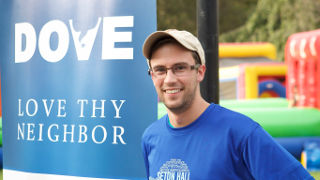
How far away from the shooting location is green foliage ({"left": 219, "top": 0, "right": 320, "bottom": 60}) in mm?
26188

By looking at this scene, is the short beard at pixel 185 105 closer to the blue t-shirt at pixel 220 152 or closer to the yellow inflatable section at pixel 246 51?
the blue t-shirt at pixel 220 152

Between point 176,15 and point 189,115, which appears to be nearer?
point 189,115

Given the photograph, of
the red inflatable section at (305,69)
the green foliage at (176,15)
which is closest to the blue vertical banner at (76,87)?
the red inflatable section at (305,69)

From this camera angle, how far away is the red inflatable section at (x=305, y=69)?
396 inches

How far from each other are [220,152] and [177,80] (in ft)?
0.96

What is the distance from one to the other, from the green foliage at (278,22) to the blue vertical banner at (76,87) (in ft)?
78.8

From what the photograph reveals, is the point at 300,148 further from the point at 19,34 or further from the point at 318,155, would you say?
the point at 19,34

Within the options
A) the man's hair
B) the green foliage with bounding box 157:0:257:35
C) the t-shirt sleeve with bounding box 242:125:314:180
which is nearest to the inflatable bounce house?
the green foliage with bounding box 157:0:257:35

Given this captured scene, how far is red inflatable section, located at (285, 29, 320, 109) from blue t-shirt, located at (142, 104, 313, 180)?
8251 millimetres

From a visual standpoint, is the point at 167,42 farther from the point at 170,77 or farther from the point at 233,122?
the point at 233,122

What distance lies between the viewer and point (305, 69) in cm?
1072

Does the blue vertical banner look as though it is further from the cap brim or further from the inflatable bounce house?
the inflatable bounce house

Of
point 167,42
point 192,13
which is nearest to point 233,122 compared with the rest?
point 167,42

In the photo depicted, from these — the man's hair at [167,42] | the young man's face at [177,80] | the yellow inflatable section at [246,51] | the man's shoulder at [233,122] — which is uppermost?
the yellow inflatable section at [246,51]
